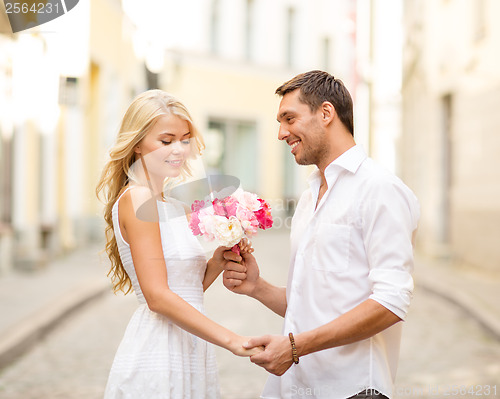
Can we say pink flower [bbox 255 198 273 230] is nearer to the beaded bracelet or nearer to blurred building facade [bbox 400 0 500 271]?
the beaded bracelet

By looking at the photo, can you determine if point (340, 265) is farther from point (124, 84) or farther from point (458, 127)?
point (124, 84)

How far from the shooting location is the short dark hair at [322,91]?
2.47 metres

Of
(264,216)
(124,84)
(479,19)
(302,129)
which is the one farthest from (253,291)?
(124,84)

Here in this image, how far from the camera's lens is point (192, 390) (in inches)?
105

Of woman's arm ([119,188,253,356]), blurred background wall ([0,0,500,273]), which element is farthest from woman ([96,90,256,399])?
blurred background wall ([0,0,500,273])

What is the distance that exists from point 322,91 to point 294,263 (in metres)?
0.60

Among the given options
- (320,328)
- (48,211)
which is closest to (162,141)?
(320,328)

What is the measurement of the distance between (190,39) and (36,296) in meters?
12.2

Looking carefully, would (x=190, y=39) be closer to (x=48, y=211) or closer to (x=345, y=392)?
(x=48, y=211)

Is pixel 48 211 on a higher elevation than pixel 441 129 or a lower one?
lower

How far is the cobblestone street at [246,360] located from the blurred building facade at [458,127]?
4.03 m

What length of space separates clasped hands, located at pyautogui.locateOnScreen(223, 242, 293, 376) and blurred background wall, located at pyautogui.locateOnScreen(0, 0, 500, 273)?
565 centimetres

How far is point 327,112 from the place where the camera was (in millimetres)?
2490

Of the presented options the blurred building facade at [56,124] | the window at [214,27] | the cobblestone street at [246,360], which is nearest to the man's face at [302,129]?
the cobblestone street at [246,360]
